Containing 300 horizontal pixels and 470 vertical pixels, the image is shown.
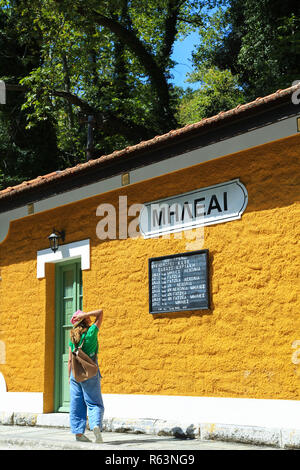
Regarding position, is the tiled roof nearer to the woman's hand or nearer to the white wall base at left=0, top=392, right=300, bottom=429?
the woman's hand

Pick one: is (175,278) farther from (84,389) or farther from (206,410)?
(84,389)

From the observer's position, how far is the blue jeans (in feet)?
20.1

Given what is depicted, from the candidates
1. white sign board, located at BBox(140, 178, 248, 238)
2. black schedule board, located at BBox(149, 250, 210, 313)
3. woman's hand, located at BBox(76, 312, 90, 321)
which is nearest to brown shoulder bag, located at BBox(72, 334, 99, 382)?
woman's hand, located at BBox(76, 312, 90, 321)

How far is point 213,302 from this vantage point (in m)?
6.69

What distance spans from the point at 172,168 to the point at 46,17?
1417cm

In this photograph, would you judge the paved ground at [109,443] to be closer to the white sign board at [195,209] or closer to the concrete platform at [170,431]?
the concrete platform at [170,431]

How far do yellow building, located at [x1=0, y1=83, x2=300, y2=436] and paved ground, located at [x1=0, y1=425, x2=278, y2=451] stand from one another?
1.17ft

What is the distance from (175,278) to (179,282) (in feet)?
0.28

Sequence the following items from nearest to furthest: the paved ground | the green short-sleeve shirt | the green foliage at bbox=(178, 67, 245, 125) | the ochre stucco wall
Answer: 1. the paved ground
2. the ochre stucco wall
3. the green short-sleeve shirt
4. the green foliage at bbox=(178, 67, 245, 125)

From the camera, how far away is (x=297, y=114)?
235 inches

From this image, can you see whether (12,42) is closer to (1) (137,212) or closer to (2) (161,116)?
(2) (161,116)

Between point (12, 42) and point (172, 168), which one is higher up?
point (12, 42)

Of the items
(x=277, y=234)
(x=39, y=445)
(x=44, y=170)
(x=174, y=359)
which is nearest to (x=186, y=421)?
(x=174, y=359)
